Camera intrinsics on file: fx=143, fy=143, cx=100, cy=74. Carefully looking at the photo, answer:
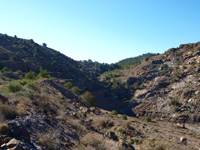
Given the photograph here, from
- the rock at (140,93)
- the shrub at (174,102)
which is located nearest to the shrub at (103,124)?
the shrub at (174,102)

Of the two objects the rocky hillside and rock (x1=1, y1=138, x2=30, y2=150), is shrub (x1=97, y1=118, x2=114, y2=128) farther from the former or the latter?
the rocky hillside

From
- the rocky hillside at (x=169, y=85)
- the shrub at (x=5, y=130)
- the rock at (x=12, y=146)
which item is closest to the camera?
the rock at (x=12, y=146)

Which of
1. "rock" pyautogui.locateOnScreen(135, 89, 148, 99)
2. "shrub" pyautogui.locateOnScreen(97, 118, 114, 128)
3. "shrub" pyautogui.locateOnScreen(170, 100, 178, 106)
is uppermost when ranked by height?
"rock" pyautogui.locateOnScreen(135, 89, 148, 99)

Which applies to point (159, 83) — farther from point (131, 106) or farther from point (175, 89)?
point (131, 106)

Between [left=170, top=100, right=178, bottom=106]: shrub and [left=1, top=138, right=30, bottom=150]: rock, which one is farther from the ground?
[left=1, top=138, right=30, bottom=150]: rock

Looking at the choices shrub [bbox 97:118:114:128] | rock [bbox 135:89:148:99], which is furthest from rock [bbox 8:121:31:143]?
rock [bbox 135:89:148:99]

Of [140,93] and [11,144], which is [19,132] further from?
[140,93]

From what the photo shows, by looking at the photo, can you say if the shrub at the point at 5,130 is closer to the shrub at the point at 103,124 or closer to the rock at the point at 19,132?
the rock at the point at 19,132

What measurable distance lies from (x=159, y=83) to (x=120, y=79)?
61.3 ft

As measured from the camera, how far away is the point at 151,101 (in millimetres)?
52406

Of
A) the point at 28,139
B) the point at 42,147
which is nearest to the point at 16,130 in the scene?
the point at 28,139

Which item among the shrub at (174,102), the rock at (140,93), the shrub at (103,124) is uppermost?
the rock at (140,93)

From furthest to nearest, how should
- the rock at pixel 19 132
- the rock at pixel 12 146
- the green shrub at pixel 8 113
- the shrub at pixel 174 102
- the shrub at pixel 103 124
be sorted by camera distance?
the shrub at pixel 174 102 → the shrub at pixel 103 124 → the green shrub at pixel 8 113 → the rock at pixel 19 132 → the rock at pixel 12 146

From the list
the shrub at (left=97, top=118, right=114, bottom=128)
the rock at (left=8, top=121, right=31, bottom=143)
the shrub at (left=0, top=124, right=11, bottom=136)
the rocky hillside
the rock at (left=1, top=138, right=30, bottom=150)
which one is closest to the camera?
the rock at (left=1, top=138, right=30, bottom=150)
